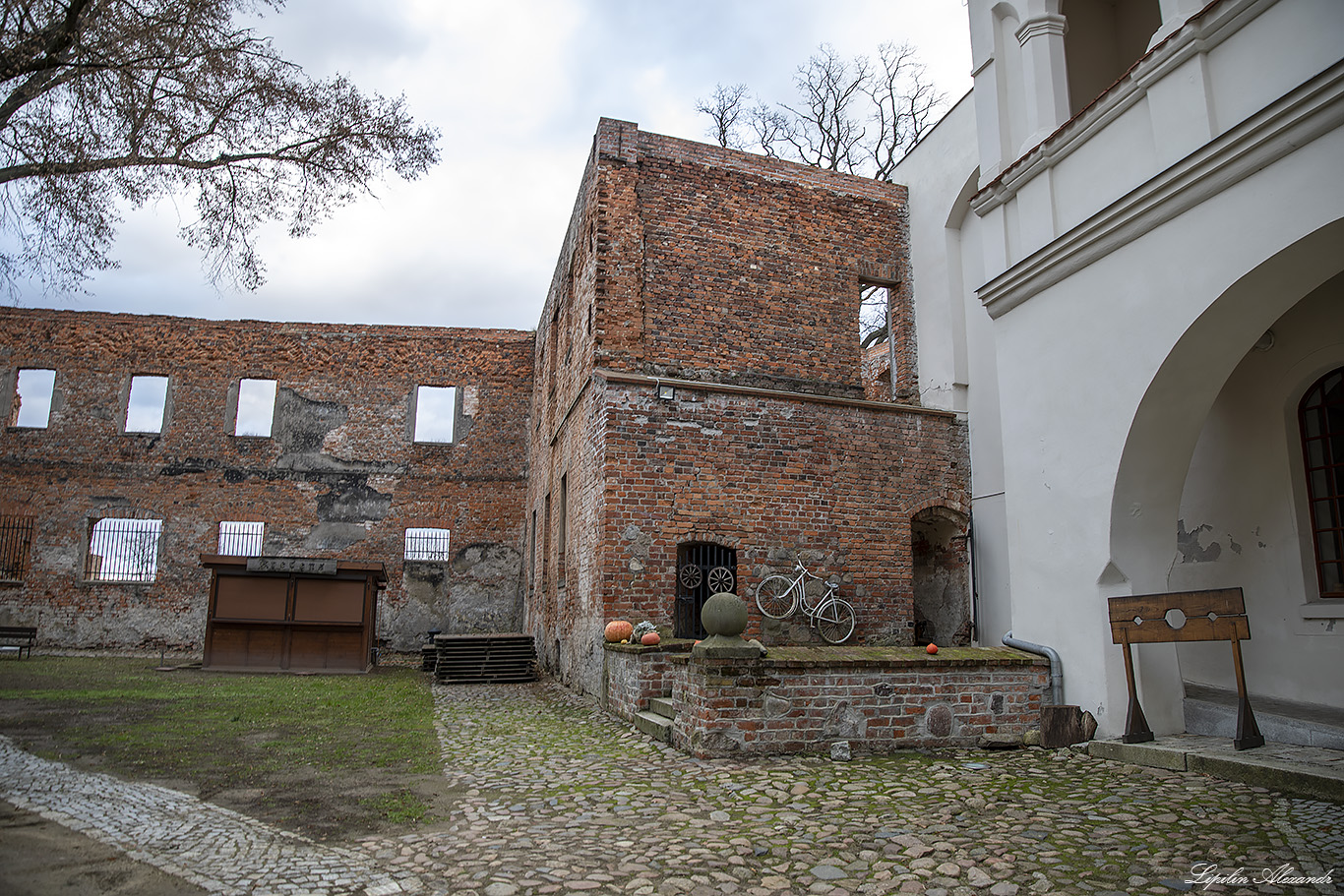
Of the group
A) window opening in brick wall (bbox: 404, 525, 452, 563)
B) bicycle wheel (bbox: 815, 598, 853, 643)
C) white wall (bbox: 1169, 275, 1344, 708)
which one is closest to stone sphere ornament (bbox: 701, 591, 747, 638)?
white wall (bbox: 1169, 275, 1344, 708)

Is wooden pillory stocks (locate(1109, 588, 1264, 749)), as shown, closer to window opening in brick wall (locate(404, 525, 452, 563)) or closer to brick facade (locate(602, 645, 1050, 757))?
brick facade (locate(602, 645, 1050, 757))

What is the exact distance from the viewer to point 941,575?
1211 cm

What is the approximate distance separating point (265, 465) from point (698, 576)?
46.2 ft

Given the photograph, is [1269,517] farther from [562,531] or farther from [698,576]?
[562,531]

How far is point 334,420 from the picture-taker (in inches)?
804

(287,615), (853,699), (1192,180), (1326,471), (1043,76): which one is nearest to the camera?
(1192,180)

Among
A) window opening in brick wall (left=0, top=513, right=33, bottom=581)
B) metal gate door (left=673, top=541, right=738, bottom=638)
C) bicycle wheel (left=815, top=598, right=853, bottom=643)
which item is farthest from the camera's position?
window opening in brick wall (left=0, top=513, right=33, bottom=581)

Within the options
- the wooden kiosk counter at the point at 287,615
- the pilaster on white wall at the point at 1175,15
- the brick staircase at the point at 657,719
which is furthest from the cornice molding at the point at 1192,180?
the wooden kiosk counter at the point at 287,615

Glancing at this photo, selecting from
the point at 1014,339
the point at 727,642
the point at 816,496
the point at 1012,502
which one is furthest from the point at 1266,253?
the point at 816,496

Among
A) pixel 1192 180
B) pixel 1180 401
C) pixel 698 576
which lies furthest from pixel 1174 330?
pixel 698 576

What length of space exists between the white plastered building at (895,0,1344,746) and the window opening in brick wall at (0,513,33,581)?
2158 cm

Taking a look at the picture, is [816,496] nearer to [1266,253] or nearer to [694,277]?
[694,277]

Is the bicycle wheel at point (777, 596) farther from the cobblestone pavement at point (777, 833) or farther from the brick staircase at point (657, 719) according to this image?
the cobblestone pavement at point (777, 833)

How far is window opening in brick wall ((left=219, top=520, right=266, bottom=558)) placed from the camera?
19.5m
